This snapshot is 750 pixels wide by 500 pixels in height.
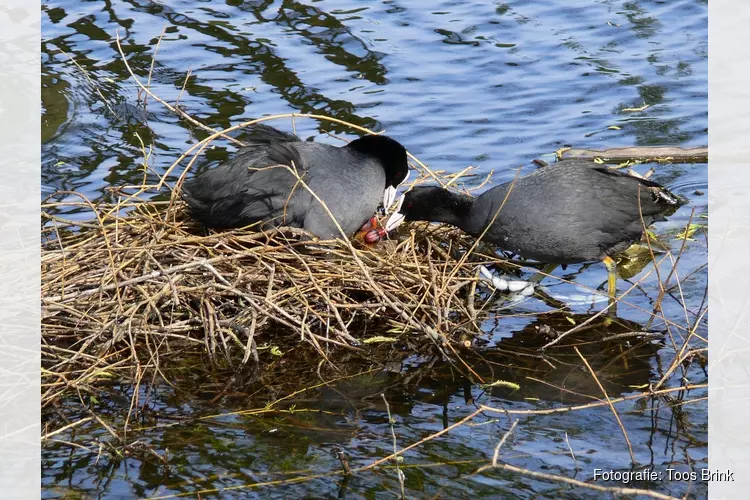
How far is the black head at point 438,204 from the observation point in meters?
4.93

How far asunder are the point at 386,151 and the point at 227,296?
3.72 ft

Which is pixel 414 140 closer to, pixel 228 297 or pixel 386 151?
pixel 386 151

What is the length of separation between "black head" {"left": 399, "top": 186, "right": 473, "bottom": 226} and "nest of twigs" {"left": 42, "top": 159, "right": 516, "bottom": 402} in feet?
0.74

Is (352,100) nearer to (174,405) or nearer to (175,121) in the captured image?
(175,121)

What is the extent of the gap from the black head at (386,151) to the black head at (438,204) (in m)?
0.20

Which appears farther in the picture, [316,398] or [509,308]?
[509,308]

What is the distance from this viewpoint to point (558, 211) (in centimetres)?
469

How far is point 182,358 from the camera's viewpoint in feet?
14.2
